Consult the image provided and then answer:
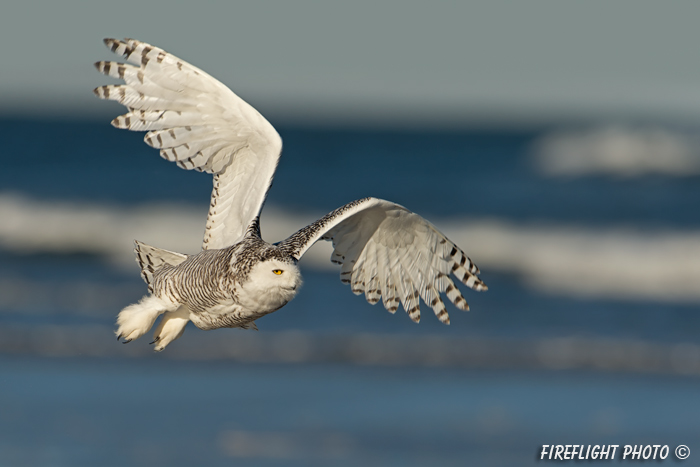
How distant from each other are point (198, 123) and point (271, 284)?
1648mm

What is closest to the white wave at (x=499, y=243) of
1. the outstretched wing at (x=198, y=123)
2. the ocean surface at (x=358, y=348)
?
the ocean surface at (x=358, y=348)

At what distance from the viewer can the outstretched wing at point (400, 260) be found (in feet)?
22.7

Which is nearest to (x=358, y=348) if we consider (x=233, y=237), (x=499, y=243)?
(x=233, y=237)

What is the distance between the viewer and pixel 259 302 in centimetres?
568

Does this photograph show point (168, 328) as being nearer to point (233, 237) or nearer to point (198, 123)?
point (233, 237)

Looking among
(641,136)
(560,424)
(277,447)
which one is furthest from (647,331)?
(641,136)

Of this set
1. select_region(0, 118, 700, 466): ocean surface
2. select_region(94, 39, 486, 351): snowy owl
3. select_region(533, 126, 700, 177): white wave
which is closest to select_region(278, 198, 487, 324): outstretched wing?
select_region(94, 39, 486, 351): snowy owl

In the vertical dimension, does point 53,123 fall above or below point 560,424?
below

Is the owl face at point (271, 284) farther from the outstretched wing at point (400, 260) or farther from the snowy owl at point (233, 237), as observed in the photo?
the outstretched wing at point (400, 260)

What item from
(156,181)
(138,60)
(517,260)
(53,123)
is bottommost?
(53,123)

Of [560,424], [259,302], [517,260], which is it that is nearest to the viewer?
[259,302]

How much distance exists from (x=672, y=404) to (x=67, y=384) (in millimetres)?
6950

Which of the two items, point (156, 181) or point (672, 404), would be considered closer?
point (672, 404)

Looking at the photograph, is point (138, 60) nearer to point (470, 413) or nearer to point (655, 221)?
point (470, 413)
